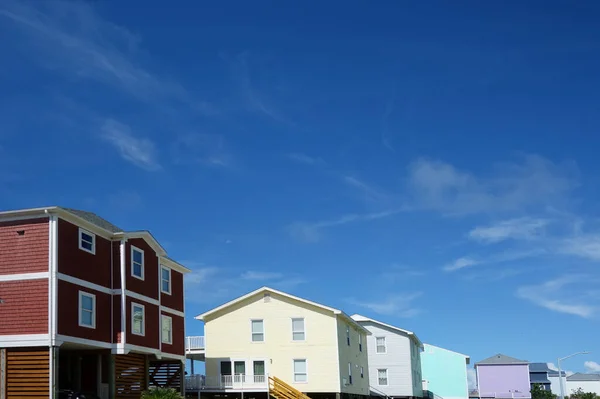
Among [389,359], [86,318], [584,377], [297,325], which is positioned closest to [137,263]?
[86,318]

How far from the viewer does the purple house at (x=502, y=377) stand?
97750 millimetres

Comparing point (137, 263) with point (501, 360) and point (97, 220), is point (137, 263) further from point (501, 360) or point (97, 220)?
point (501, 360)

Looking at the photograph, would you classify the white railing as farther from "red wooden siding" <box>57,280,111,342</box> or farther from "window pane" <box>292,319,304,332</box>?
"red wooden siding" <box>57,280,111,342</box>

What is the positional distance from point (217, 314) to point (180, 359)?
10.9 meters

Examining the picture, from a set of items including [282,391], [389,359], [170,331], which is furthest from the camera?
[389,359]

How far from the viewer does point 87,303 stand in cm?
3241

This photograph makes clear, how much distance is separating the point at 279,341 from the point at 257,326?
1.77 meters

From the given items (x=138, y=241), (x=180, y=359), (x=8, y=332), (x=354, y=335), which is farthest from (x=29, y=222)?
(x=354, y=335)

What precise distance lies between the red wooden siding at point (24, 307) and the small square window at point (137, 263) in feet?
19.8

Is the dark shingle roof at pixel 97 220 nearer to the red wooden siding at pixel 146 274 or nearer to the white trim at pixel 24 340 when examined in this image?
the red wooden siding at pixel 146 274

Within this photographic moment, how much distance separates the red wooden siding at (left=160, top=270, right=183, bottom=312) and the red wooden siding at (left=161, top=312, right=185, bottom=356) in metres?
0.53

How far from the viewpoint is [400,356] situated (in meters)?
65.8

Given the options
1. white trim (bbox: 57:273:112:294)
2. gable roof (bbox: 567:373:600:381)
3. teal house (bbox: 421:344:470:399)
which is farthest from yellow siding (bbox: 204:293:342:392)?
gable roof (bbox: 567:373:600:381)

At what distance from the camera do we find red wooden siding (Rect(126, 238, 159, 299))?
35438 mm
